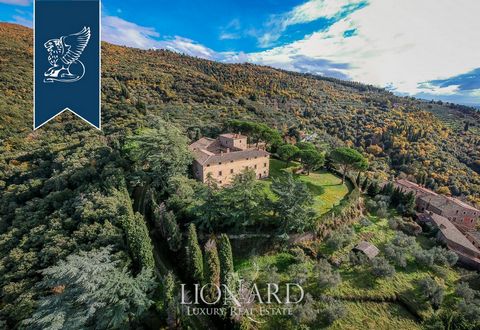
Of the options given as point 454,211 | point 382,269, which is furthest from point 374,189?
point 454,211

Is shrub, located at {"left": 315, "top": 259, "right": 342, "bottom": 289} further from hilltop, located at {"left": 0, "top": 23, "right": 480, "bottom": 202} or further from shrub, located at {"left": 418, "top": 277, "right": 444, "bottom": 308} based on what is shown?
hilltop, located at {"left": 0, "top": 23, "right": 480, "bottom": 202}

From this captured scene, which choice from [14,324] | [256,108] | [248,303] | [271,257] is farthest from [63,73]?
[256,108]

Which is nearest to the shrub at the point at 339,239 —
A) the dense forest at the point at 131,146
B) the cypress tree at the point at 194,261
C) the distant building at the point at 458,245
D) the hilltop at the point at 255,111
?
the cypress tree at the point at 194,261

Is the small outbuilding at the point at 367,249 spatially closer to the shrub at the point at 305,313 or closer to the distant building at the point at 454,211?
the shrub at the point at 305,313

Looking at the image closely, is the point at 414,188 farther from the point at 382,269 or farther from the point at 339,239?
the point at 339,239

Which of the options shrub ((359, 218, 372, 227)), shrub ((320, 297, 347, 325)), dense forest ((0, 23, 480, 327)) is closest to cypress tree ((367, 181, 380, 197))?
shrub ((359, 218, 372, 227))

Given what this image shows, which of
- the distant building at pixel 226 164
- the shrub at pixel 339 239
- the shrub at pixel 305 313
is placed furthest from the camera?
the distant building at pixel 226 164
